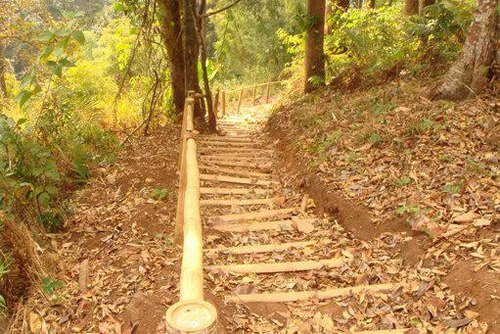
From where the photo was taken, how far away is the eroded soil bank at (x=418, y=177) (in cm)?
360

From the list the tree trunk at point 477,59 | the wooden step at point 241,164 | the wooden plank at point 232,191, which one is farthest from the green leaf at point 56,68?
the tree trunk at point 477,59

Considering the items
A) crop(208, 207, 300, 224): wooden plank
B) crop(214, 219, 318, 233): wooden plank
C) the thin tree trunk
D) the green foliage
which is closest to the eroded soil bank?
crop(208, 207, 300, 224): wooden plank

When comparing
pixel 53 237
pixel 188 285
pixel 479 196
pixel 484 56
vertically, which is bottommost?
pixel 53 237

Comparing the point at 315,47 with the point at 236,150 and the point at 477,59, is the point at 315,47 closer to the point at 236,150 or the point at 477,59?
the point at 236,150

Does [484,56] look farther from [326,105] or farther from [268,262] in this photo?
[268,262]

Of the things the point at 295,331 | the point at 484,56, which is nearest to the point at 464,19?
the point at 484,56

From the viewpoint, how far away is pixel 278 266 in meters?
4.04

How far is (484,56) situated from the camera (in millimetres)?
5863

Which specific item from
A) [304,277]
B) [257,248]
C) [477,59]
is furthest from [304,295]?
[477,59]

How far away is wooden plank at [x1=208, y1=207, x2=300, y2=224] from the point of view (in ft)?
16.9

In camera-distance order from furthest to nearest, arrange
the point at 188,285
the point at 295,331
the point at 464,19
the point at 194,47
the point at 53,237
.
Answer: the point at 194,47 < the point at 464,19 < the point at 53,237 < the point at 295,331 < the point at 188,285

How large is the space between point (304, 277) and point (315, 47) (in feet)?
23.0

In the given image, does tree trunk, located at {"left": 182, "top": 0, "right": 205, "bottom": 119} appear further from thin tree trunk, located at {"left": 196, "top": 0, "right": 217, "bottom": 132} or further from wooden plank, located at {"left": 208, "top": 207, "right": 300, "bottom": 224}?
wooden plank, located at {"left": 208, "top": 207, "right": 300, "bottom": 224}

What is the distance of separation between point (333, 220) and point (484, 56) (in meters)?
3.08
